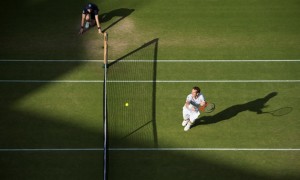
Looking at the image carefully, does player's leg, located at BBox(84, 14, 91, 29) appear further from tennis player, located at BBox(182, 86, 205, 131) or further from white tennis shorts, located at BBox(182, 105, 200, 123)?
white tennis shorts, located at BBox(182, 105, 200, 123)

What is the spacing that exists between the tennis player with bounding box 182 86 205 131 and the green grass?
0.27 meters

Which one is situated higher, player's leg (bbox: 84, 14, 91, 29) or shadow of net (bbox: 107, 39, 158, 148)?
player's leg (bbox: 84, 14, 91, 29)

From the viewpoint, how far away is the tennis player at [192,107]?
13245mm

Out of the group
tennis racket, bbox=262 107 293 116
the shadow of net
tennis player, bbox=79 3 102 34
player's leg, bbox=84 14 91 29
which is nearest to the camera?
the shadow of net

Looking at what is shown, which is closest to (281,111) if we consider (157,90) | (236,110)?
(236,110)

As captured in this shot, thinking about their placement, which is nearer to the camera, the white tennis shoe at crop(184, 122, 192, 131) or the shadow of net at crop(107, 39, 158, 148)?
the shadow of net at crop(107, 39, 158, 148)

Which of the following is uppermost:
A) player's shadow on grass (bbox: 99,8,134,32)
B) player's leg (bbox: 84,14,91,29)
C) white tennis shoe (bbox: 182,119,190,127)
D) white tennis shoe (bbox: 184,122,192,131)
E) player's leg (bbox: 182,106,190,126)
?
player's shadow on grass (bbox: 99,8,134,32)

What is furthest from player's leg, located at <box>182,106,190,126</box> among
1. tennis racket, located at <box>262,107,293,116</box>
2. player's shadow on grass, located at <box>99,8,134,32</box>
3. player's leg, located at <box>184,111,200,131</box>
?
player's shadow on grass, located at <box>99,8,134,32</box>

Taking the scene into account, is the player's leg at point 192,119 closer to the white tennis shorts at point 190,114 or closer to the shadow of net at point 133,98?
the white tennis shorts at point 190,114

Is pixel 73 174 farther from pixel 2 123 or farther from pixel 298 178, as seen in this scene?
pixel 298 178

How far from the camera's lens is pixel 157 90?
15.8 meters

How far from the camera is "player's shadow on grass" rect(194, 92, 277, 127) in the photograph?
14.7 meters

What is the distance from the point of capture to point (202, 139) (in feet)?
46.2

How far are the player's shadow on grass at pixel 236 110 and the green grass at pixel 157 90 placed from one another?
0.04 m
